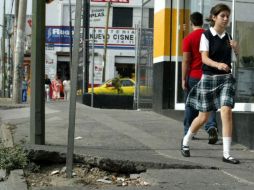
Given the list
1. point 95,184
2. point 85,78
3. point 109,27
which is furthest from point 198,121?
point 109,27

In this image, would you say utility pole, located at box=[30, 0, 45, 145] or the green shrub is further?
utility pole, located at box=[30, 0, 45, 145]

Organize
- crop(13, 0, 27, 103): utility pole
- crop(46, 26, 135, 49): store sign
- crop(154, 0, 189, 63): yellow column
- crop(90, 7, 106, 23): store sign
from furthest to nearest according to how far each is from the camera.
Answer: crop(46, 26, 135, 49): store sign, crop(90, 7, 106, 23): store sign, crop(13, 0, 27, 103): utility pole, crop(154, 0, 189, 63): yellow column

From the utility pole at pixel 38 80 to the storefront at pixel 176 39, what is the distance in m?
3.75

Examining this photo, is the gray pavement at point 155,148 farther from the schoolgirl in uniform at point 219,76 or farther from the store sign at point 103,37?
the store sign at point 103,37

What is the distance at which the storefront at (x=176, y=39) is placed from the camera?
32.5 ft

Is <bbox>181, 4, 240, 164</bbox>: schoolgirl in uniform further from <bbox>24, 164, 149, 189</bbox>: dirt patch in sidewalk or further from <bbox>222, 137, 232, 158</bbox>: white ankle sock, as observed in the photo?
<bbox>24, 164, 149, 189</bbox>: dirt patch in sidewalk

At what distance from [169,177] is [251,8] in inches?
190

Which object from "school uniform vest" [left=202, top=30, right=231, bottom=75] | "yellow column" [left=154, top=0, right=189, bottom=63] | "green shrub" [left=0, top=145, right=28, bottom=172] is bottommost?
"green shrub" [left=0, top=145, right=28, bottom=172]

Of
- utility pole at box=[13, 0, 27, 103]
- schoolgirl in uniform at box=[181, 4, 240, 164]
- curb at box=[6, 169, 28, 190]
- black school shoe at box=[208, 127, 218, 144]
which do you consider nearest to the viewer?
curb at box=[6, 169, 28, 190]

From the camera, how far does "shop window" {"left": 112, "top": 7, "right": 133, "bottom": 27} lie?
148ft

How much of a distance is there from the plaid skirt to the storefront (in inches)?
108

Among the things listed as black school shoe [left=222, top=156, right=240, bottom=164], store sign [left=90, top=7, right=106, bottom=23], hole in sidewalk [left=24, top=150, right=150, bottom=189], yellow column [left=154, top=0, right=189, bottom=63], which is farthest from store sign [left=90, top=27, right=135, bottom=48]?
hole in sidewalk [left=24, top=150, right=150, bottom=189]

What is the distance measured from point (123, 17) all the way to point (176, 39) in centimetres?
3334

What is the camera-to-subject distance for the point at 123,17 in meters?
45.2
